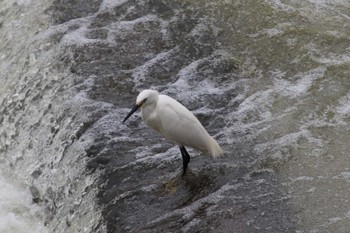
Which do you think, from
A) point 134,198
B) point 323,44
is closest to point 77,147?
point 134,198

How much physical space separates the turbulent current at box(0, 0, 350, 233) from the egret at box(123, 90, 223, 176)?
206 millimetres

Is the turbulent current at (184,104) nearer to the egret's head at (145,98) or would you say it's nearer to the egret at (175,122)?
the egret at (175,122)

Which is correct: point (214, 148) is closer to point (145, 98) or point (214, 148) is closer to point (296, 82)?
point (145, 98)

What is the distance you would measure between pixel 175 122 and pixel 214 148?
305 millimetres

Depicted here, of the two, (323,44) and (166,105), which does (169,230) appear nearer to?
(166,105)

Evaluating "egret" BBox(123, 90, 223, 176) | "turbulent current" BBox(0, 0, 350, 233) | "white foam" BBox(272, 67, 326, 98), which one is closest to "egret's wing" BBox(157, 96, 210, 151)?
"egret" BBox(123, 90, 223, 176)

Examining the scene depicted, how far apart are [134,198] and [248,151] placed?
868 millimetres

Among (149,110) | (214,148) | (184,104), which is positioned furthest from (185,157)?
(184,104)

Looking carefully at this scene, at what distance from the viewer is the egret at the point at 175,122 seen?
496 centimetres

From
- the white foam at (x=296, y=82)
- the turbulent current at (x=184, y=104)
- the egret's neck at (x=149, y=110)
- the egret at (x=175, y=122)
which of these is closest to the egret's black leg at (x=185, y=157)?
the egret at (x=175, y=122)

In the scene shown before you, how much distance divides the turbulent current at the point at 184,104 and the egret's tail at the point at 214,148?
0.12 meters

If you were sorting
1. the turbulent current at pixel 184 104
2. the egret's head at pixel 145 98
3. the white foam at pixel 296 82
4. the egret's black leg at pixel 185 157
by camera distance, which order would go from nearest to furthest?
the turbulent current at pixel 184 104 < the egret's head at pixel 145 98 < the egret's black leg at pixel 185 157 < the white foam at pixel 296 82

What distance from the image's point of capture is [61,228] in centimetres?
520

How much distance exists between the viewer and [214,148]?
5.01 meters
